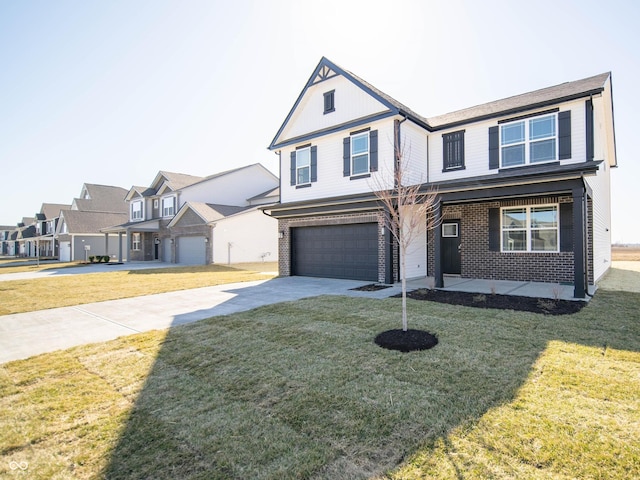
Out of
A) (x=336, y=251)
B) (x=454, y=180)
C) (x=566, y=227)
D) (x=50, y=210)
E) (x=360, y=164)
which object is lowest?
(x=336, y=251)

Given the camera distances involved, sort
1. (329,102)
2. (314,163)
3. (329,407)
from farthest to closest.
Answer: (314,163) < (329,102) < (329,407)

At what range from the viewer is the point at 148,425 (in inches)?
124

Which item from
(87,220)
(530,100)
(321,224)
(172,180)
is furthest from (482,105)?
(87,220)

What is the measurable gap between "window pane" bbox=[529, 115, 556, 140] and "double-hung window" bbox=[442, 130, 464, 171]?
2.26 metres

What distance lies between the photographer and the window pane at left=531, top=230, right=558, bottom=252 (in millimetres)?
10917

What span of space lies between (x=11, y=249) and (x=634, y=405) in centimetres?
8468

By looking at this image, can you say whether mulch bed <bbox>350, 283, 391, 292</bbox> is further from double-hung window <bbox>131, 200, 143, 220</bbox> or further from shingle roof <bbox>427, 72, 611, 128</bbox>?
double-hung window <bbox>131, 200, 143, 220</bbox>

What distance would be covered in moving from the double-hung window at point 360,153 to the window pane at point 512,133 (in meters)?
4.61

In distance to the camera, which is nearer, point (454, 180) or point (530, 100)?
point (454, 180)

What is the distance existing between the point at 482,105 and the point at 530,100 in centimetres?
267

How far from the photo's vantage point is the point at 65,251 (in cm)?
3694

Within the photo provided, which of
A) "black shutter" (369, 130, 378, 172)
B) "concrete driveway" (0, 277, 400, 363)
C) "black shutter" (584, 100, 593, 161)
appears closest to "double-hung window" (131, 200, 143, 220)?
"concrete driveway" (0, 277, 400, 363)

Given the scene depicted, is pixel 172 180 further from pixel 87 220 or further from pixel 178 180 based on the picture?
pixel 87 220


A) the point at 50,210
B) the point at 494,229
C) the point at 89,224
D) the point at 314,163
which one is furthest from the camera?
the point at 50,210
